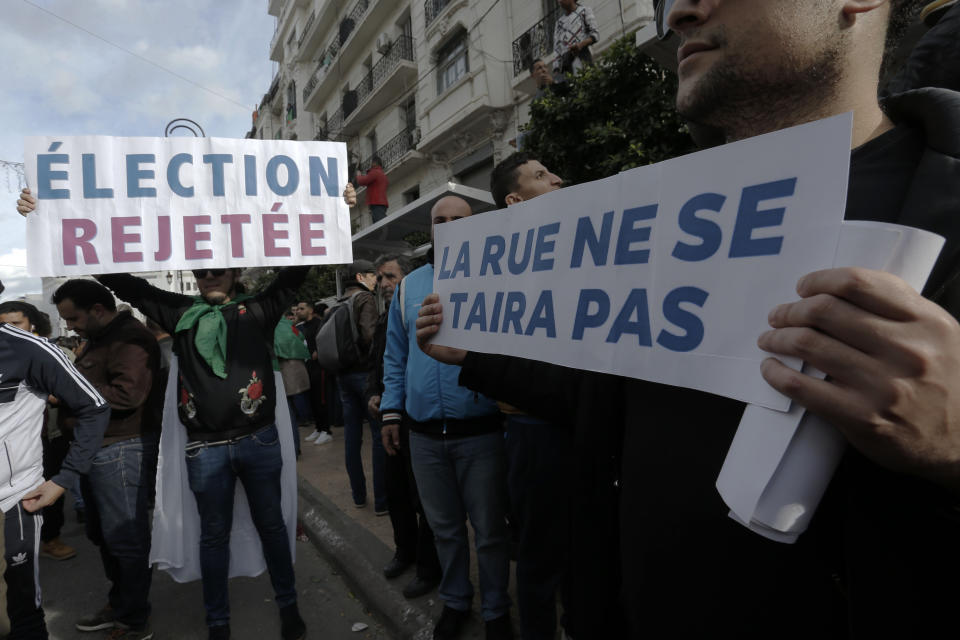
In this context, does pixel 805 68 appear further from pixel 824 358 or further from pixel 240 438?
pixel 240 438

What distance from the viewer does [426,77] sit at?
14.2 meters

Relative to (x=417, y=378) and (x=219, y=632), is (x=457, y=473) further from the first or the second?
(x=219, y=632)

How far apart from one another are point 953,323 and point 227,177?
282 cm

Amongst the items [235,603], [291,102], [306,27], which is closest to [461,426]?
[235,603]

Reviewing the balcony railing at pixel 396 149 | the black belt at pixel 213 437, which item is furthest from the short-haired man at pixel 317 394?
the balcony railing at pixel 396 149

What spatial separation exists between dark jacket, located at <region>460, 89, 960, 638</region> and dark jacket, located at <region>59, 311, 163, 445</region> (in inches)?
113

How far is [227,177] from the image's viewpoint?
101 inches

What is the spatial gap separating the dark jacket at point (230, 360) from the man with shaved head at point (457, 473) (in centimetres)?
81

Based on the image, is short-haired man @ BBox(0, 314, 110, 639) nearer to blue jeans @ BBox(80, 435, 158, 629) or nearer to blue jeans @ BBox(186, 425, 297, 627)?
blue jeans @ BBox(80, 435, 158, 629)

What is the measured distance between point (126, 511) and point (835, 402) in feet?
11.5

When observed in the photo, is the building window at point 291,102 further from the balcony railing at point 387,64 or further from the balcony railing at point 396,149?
the balcony railing at point 396,149

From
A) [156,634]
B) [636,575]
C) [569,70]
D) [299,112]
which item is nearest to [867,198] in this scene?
[636,575]

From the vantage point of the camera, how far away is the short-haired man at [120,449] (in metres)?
2.84

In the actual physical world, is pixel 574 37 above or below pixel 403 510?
above
